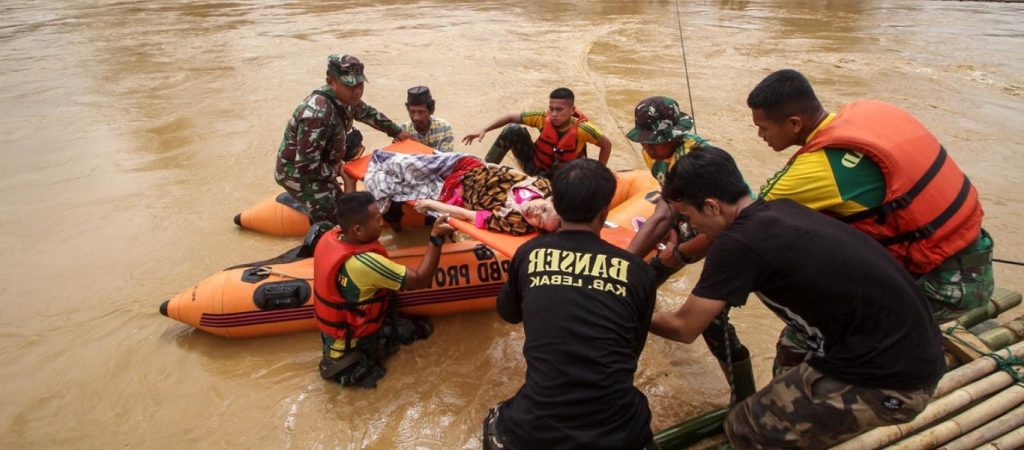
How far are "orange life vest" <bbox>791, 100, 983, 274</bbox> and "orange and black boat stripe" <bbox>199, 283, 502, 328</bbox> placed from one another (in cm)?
209

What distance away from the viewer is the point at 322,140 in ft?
12.6

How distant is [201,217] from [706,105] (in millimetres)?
6654

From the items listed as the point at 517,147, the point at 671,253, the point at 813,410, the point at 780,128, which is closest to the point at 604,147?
the point at 517,147

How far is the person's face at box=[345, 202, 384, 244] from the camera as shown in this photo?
2771 mm

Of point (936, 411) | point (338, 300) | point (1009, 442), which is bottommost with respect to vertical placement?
point (1009, 442)

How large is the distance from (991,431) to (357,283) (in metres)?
2.86

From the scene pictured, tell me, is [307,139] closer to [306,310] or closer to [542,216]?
[306,310]

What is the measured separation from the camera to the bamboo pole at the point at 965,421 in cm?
214

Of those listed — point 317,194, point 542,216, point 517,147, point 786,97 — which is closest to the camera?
point 786,97

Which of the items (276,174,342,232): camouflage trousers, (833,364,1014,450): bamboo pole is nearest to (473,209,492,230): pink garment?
(276,174,342,232): camouflage trousers

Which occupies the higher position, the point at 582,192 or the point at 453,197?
the point at 582,192

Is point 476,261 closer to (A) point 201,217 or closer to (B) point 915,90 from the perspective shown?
(A) point 201,217

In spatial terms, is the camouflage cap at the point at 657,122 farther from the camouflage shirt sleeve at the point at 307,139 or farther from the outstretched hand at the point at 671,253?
the camouflage shirt sleeve at the point at 307,139

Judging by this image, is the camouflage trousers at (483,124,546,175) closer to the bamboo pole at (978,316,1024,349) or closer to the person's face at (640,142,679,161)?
the person's face at (640,142,679,161)
